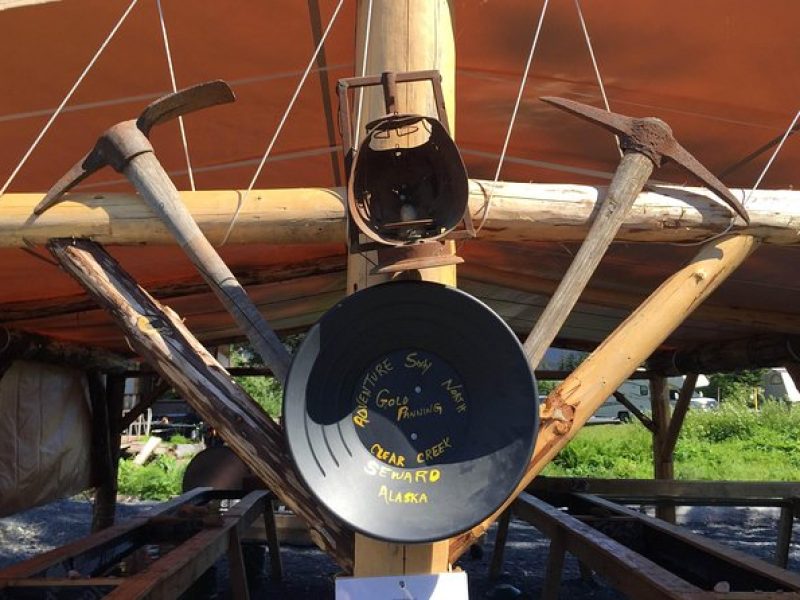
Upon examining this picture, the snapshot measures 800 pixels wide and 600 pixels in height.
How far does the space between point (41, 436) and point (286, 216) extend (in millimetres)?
5853

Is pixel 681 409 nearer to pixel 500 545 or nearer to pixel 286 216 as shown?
pixel 500 545

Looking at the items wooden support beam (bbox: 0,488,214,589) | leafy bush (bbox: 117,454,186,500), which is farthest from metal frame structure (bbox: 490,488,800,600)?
leafy bush (bbox: 117,454,186,500)

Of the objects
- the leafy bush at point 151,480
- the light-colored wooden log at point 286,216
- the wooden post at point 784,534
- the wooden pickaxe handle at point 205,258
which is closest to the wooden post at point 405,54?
the light-colored wooden log at point 286,216

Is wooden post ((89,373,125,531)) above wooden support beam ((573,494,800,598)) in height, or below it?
below

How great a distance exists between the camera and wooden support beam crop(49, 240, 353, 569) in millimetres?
2348

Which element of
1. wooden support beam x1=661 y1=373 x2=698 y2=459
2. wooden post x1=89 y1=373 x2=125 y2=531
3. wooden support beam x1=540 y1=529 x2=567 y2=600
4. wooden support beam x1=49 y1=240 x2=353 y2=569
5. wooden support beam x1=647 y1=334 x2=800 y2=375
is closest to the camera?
wooden support beam x1=49 y1=240 x2=353 y2=569

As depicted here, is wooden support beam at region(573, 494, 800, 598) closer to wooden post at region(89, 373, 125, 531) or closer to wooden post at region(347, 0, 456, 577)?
wooden post at region(347, 0, 456, 577)

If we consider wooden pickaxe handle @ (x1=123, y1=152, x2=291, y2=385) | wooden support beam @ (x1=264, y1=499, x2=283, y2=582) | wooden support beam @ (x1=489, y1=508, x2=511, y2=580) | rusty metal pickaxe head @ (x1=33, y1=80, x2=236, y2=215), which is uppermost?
rusty metal pickaxe head @ (x1=33, y1=80, x2=236, y2=215)

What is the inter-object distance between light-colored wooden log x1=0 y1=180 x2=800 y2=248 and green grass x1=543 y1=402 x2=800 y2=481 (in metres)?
15.2

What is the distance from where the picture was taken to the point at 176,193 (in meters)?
2.53

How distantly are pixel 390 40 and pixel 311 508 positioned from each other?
1463 millimetres

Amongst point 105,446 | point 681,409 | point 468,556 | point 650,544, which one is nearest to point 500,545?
point 468,556

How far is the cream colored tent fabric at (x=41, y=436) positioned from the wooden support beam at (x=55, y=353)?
0.25 m

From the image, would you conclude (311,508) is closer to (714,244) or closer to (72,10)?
(714,244)
